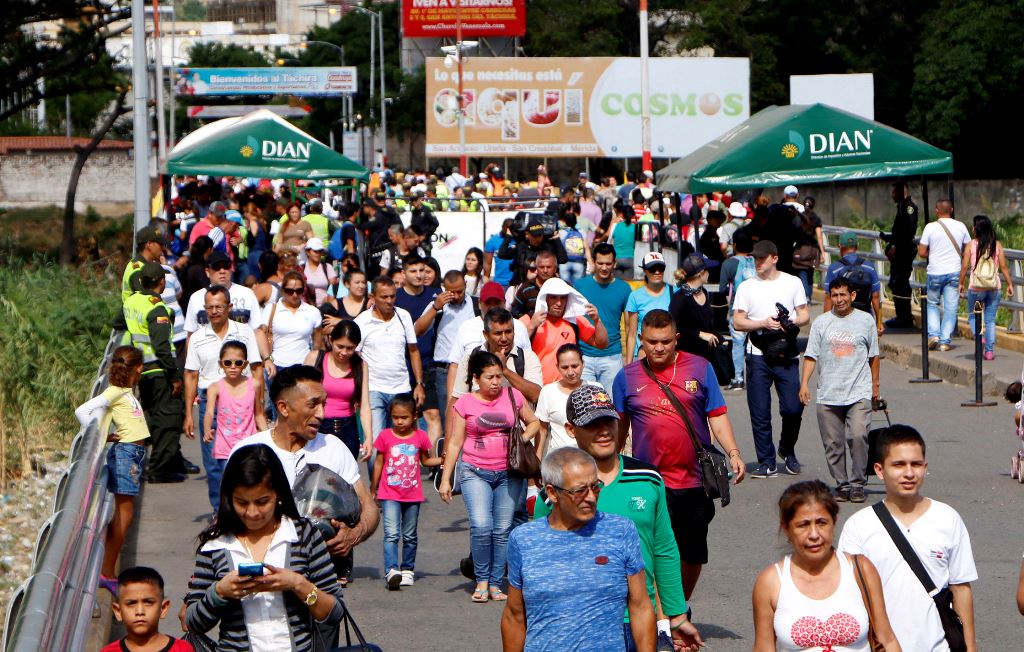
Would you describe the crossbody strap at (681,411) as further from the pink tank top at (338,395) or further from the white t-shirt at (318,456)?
the pink tank top at (338,395)

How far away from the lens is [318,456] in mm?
6242

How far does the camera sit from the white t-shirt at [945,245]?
18.3 meters

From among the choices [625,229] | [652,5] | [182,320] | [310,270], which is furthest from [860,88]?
[652,5]

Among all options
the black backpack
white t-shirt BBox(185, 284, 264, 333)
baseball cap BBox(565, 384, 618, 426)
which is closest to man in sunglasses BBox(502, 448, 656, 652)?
baseball cap BBox(565, 384, 618, 426)

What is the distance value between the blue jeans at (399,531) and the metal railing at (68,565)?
163cm

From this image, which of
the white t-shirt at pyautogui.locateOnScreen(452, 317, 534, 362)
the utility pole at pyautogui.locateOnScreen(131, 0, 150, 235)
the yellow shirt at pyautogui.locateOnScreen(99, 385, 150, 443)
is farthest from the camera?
the utility pole at pyautogui.locateOnScreen(131, 0, 150, 235)

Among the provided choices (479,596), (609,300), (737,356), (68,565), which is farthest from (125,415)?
(737,356)

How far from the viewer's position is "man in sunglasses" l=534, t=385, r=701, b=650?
6000 mm

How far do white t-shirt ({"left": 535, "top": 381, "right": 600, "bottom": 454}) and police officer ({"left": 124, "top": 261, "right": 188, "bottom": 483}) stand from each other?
16.2 ft

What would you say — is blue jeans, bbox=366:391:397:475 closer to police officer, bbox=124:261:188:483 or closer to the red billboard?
police officer, bbox=124:261:188:483

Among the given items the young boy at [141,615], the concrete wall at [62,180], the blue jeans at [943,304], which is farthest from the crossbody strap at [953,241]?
the concrete wall at [62,180]

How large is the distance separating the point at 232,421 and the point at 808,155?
401 inches

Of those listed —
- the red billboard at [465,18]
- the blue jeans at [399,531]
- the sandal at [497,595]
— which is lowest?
the sandal at [497,595]

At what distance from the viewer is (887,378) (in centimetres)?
1792
